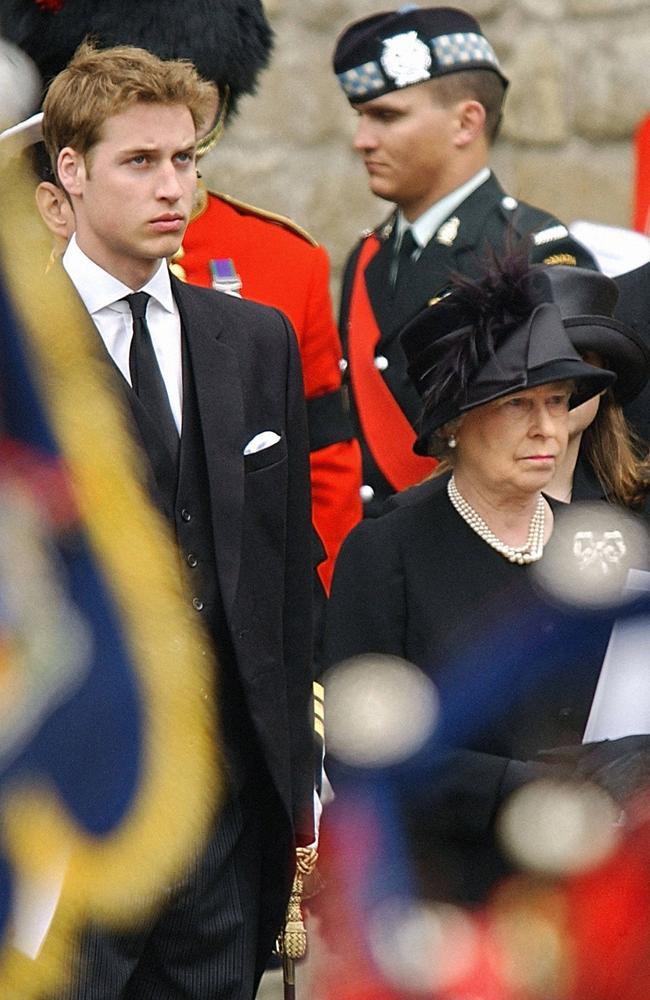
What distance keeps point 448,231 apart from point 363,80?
41cm

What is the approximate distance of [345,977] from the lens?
2807 millimetres

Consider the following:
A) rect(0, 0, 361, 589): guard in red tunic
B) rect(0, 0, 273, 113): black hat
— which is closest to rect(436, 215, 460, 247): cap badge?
rect(0, 0, 361, 589): guard in red tunic

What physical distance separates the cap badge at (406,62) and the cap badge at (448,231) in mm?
319

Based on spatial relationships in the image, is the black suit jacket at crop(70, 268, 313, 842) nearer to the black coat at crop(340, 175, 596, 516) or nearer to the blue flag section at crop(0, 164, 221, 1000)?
the black coat at crop(340, 175, 596, 516)

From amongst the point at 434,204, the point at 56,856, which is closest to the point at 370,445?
the point at 434,204

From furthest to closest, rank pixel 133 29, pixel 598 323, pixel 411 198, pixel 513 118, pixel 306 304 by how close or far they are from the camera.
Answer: pixel 513 118, pixel 411 198, pixel 306 304, pixel 133 29, pixel 598 323

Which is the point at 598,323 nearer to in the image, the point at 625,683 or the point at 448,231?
the point at 625,683

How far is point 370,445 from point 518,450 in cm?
104

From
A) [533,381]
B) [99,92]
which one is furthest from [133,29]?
[533,381]

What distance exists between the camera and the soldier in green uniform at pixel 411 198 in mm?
4266

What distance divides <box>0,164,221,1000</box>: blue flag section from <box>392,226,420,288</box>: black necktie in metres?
2.90

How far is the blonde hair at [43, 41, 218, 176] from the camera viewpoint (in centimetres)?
291

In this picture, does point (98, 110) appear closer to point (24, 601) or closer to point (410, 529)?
point (410, 529)

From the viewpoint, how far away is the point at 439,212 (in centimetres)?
441
